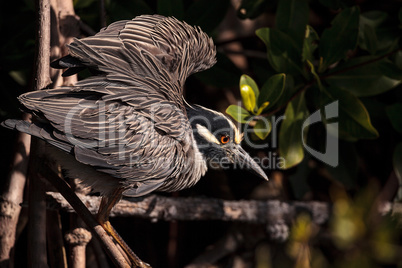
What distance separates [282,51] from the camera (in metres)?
2.36

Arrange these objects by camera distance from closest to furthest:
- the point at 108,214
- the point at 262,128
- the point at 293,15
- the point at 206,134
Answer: the point at 108,214
the point at 206,134
the point at 262,128
the point at 293,15

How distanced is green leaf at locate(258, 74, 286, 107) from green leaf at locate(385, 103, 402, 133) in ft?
2.43

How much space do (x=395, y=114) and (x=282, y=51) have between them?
709mm

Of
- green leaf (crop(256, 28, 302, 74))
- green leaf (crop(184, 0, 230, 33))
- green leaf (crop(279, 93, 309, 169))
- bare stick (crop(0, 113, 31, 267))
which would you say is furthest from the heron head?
bare stick (crop(0, 113, 31, 267))

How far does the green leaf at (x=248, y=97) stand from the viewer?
84.9 inches

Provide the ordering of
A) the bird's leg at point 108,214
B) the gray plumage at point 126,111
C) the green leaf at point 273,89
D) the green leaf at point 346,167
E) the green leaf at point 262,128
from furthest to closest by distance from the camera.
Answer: the green leaf at point 346,167 → the green leaf at point 262,128 → the green leaf at point 273,89 → the bird's leg at point 108,214 → the gray plumage at point 126,111

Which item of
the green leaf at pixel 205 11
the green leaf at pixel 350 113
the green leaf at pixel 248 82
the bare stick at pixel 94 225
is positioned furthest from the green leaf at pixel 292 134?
the bare stick at pixel 94 225

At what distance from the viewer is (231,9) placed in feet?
11.0

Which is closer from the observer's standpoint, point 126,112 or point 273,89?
point 126,112

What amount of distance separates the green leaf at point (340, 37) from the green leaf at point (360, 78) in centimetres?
12

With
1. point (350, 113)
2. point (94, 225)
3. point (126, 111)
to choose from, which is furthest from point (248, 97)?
point (94, 225)

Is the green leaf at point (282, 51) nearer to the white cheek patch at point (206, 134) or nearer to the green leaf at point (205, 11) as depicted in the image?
the green leaf at point (205, 11)

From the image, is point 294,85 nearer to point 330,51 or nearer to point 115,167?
point 330,51

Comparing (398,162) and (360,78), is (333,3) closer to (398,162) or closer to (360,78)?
(360,78)
